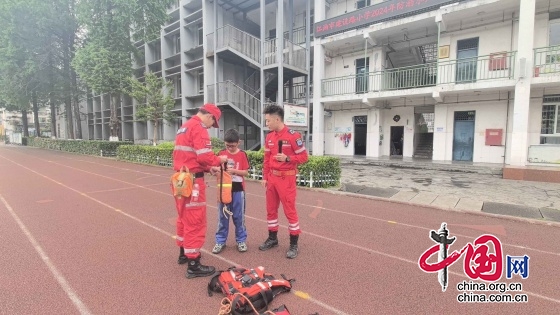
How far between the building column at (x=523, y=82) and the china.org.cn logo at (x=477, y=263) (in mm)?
9554

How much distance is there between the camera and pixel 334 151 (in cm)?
1870

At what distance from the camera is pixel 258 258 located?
3863mm

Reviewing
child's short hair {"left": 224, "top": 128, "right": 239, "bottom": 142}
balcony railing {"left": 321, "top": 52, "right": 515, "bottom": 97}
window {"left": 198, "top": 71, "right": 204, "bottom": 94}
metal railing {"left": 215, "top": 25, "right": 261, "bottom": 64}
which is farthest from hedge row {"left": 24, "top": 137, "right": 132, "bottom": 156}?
child's short hair {"left": 224, "top": 128, "right": 239, "bottom": 142}

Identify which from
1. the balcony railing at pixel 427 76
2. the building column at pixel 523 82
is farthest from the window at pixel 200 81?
the building column at pixel 523 82

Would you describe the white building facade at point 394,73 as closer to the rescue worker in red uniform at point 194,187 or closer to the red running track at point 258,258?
the red running track at point 258,258

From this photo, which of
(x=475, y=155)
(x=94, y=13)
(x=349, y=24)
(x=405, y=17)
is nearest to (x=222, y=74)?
(x=349, y=24)

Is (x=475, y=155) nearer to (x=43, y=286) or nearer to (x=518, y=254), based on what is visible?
(x=518, y=254)

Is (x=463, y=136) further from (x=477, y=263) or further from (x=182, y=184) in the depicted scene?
(x=182, y=184)

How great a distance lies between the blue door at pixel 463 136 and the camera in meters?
14.2

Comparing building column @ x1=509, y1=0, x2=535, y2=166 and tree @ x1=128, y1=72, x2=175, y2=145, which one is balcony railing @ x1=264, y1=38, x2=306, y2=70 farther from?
building column @ x1=509, y1=0, x2=535, y2=166

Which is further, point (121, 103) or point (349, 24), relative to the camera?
point (121, 103)

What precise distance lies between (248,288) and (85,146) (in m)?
25.4

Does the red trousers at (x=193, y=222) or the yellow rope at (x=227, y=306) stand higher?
the red trousers at (x=193, y=222)

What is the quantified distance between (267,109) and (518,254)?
4.18m
